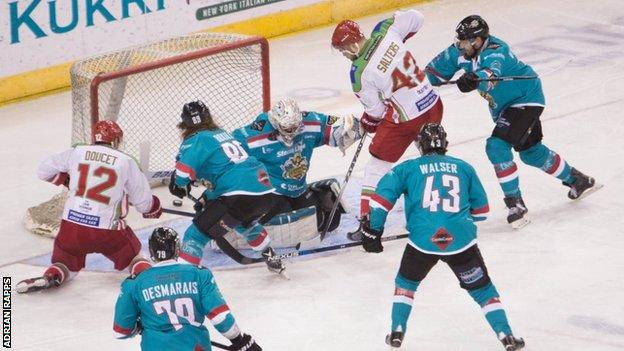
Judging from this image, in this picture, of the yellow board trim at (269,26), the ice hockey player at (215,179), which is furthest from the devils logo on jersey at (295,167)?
the yellow board trim at (269,26)

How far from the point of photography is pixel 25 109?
31.6ft

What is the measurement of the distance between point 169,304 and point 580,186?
328cm

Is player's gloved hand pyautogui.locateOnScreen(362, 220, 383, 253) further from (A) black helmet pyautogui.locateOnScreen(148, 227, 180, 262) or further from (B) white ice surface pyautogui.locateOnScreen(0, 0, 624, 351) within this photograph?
(A) black helmet pyautogui.locateOnScreen(148, 227, 180, 262)

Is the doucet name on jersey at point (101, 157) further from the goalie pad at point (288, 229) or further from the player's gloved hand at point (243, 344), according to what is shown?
the player's gloved hand at point (243, 344)

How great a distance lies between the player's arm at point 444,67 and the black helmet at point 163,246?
280 centimetres

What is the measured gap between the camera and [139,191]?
22.1 ft

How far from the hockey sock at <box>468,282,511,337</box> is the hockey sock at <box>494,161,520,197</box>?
155 cm

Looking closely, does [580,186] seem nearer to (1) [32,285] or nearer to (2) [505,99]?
(2) [505,99]

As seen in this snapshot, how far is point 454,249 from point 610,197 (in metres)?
2.21

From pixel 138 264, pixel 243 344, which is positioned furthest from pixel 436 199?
pixel 138 264

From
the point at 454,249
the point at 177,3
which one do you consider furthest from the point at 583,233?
the point at 177,3

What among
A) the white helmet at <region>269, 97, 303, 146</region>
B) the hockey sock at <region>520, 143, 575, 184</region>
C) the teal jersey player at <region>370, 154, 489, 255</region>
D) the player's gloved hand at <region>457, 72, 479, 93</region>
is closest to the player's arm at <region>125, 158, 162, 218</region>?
the white helmet at <region>269, 97, 303, 146</region>

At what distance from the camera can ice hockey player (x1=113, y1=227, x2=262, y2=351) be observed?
5227 mm

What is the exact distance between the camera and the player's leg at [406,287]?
605 centimetres
